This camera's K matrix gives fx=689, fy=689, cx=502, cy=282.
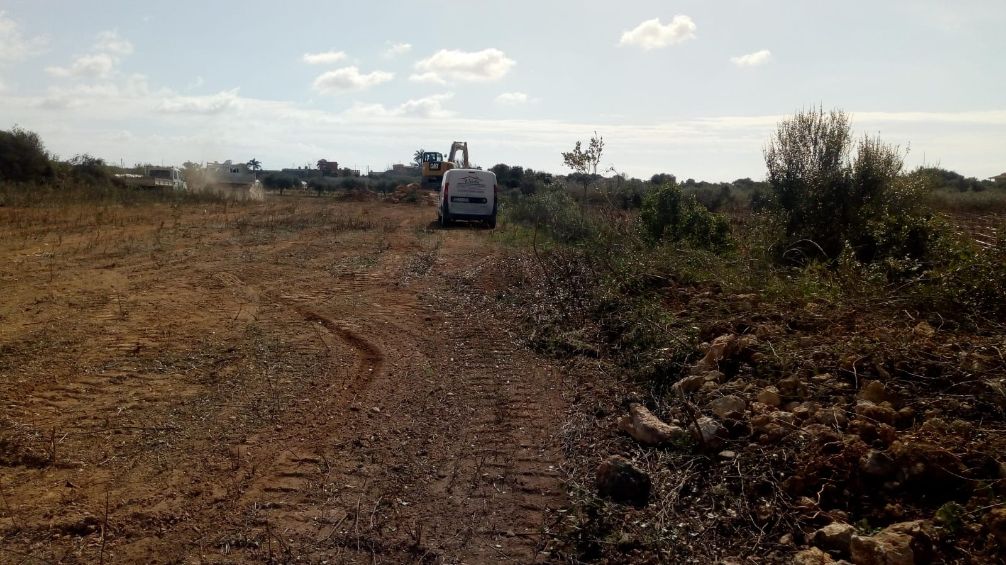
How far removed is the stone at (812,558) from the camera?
10.8ft

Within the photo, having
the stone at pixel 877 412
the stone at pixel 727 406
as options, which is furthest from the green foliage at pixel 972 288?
the stone at pixel 727 406

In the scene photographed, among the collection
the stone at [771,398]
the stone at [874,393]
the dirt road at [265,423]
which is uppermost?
the stone at [874,393]

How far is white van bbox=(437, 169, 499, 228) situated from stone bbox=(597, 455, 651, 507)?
18840mm

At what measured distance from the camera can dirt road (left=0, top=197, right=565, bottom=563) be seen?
384 centimetres

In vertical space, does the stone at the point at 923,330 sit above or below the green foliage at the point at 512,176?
below

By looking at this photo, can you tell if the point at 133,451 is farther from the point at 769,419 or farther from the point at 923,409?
the point at 923,409

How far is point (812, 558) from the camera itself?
131 inches

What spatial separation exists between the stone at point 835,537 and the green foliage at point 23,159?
33876 mm

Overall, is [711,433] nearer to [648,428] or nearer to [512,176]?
[648,428]

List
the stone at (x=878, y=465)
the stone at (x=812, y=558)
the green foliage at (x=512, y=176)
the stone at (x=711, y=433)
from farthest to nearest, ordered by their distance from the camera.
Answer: the green foliage at (x=512, y=176) → the stone at (x=711, y=433) → the stone at (x=878, y=465) → the stone at (x=812, y=558)

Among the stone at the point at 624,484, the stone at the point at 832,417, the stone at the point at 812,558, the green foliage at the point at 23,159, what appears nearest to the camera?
the stone at the point at 812,558

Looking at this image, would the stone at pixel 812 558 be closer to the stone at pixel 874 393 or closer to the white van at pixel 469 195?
the stone at pixel 874 393

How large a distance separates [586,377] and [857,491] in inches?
125

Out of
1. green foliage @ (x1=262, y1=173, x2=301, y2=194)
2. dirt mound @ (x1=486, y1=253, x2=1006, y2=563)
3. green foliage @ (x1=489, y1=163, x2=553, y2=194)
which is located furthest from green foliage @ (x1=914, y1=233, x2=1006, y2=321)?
green foliage @ (x1=262, y1=173, x2=301, y2=194)
